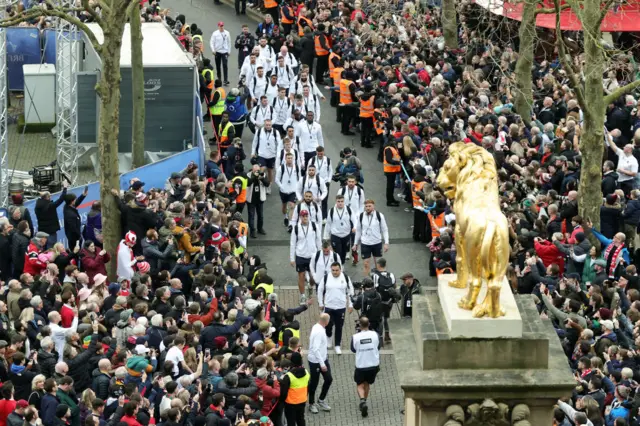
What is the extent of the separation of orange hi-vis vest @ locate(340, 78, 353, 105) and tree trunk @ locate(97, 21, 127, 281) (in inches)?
310

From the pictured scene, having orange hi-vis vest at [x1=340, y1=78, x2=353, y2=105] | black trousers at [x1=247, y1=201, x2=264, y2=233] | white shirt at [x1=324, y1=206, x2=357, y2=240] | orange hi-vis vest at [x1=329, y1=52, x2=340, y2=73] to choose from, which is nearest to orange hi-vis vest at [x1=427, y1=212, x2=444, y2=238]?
white shirt at [x1=324, y1=206, x2=357, y2=240]

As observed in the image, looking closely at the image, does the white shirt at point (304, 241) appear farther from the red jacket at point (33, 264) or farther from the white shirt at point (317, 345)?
the red jacket at point (33, 264)

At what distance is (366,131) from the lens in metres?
35.0

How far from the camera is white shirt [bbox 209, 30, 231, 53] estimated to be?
1515 inches

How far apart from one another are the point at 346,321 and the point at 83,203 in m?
5.41

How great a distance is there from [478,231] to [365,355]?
8402 millimetres

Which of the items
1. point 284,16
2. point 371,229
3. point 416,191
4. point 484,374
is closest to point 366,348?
point 371,229

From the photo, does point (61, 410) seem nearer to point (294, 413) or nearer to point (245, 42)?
point (294, 413)

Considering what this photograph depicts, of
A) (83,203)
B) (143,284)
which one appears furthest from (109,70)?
→ (143,284)

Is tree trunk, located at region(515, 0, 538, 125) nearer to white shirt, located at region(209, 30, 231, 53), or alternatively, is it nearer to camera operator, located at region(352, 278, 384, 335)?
white shirt, located at region(209, 30, 231, 53)

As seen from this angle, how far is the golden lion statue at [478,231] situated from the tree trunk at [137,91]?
54.9ft

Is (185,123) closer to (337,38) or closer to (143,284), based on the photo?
(337,38)

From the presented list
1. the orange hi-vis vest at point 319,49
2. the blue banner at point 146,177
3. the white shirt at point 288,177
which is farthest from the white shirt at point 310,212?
the orange hi-vis vest at point 319,49

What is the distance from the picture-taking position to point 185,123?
34.0m
